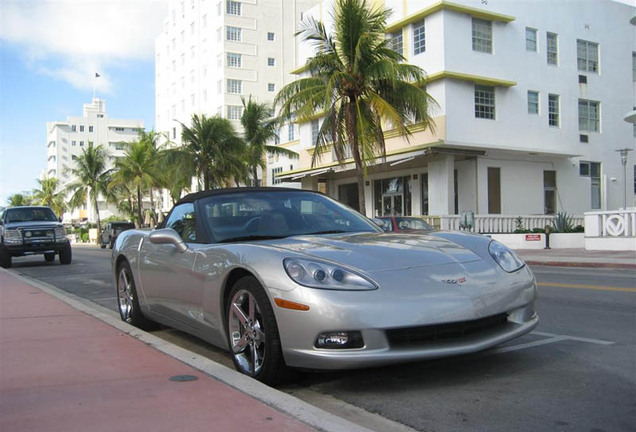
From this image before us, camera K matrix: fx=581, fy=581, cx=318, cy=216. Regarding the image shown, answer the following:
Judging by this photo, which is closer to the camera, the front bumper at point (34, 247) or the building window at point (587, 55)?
the front bumper at point (34, 247)

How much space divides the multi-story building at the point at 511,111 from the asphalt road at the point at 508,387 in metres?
19.7

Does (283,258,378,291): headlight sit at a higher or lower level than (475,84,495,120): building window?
lower

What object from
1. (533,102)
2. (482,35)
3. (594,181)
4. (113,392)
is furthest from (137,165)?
(113,392)

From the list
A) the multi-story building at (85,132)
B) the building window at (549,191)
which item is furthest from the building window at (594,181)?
the multi-story building at (85,132)

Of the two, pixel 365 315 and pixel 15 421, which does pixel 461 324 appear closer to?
pixel 365 315

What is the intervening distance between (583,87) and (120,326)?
2985 cm

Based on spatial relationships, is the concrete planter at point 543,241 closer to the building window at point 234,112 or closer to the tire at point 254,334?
the tire at point 254,334

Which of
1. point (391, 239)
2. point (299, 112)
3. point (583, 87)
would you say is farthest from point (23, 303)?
point (583, 87)

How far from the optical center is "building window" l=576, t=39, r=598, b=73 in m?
30.2

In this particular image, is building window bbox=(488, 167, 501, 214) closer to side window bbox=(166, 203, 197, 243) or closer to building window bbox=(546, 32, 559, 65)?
building window bbox=(546, 32, 559, 65)

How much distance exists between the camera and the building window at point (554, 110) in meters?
29.0

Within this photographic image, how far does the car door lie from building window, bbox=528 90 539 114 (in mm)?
25523

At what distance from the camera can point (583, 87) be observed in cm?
3014

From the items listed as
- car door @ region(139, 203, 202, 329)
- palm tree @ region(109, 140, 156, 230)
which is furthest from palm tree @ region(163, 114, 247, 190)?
car door @ region(139, 203, 202, 329)
